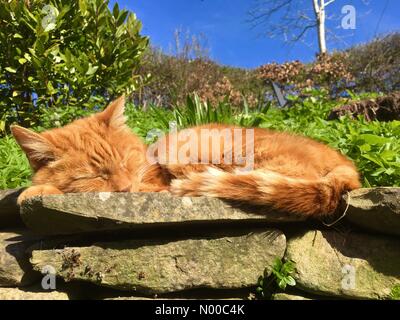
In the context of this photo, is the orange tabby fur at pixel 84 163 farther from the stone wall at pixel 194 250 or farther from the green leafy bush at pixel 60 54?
the green leafy bush at pixel 60 54

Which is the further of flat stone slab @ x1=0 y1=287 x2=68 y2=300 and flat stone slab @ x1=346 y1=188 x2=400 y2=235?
flat stone slab @ x1=0 y1=287 x2=68 y2=300

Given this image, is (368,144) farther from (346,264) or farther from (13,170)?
(13,170)

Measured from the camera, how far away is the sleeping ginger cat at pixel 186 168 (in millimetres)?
2465

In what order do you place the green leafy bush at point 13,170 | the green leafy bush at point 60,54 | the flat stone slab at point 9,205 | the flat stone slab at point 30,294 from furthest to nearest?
the green leafy bush at point 60,54 < the green leafy bush at point 13,170 < the flat stone slab at point 9,205 < the flat stone slab at point 30,294

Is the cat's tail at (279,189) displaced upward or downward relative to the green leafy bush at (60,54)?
downward

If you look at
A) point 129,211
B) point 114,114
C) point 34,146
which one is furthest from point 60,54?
point 129,211

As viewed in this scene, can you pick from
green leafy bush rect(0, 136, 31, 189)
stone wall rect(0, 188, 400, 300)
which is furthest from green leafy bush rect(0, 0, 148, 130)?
stone wall rect(0, 188, 400, 300)

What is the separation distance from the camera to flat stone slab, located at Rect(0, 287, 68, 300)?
8.48 ft

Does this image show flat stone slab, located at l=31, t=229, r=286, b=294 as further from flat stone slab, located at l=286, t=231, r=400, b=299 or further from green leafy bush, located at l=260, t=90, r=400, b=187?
green leafy bush, located at l=260, t=90, r=400, b=187

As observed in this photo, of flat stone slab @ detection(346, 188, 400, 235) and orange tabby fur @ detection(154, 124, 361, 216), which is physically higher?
orange tabby fur @ detection(154, 124, 361, 216)

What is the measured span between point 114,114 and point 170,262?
4.12ft

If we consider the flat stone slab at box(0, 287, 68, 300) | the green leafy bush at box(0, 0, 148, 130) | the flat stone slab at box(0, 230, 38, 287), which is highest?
the green leafy bush at box(0, 0, 148, 130)

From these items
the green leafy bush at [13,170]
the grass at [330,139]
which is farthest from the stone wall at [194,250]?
the green leafy bush at [13,170]

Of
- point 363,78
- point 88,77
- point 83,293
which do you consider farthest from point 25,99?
point 363,78
